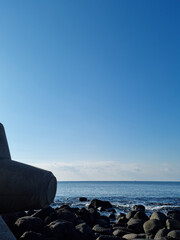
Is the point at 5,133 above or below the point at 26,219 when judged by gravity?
above

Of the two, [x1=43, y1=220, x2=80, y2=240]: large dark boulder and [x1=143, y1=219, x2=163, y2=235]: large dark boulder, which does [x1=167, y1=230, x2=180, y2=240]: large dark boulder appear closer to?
[x1=143, y1=219, x2=163, y2=235]: large dark boulder

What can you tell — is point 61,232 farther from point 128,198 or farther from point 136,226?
point 128,198

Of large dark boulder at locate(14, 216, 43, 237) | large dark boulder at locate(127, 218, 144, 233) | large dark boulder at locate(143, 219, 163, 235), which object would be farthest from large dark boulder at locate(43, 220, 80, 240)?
large dark boulder at locate(127, 218, 144, 233)

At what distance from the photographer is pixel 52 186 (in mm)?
3260

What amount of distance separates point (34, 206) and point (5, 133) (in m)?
1.16

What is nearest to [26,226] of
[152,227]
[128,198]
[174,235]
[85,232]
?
[85,232]

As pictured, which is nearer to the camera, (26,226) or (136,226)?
(26,226)

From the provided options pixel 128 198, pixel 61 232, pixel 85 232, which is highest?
pixel 61 232

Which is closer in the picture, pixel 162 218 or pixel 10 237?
pixel 10 237

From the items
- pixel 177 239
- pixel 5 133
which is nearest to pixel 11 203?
pixel 5 133

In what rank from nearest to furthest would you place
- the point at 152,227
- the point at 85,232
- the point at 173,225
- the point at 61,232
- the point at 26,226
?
the point at 61,232, the point at 26,226, the point at 85,232, the point at 152,227, the point at 173,225

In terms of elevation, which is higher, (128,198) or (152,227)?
(152,227)

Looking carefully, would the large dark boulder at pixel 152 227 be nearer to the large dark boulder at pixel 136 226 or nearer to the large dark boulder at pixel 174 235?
the large dark boulder at pixel 136 226

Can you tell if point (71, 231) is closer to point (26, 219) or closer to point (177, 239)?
point (26, 219)
